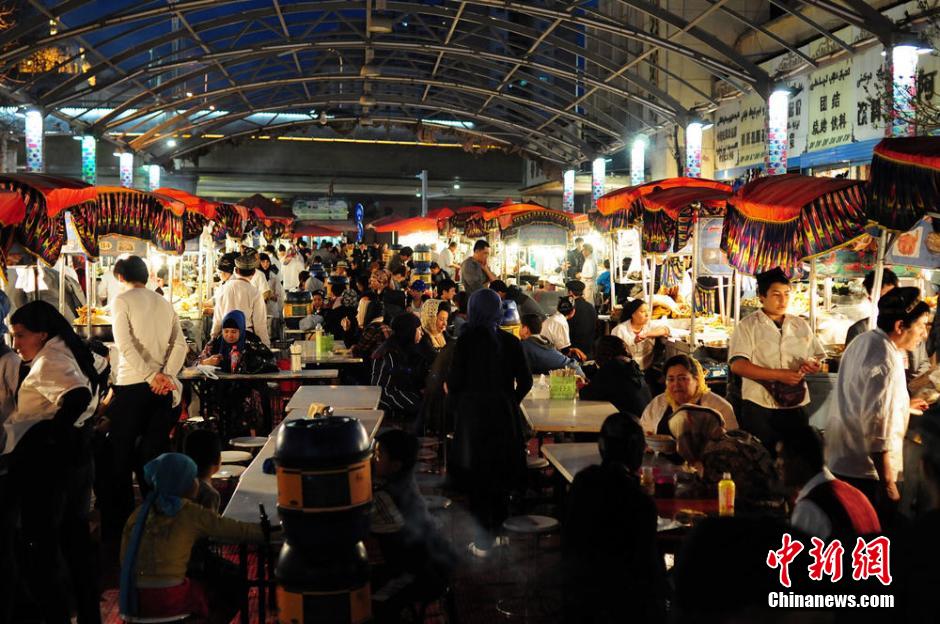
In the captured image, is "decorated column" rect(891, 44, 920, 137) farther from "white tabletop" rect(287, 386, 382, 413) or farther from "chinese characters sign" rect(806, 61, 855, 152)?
"white tabletop" rect(287, 386, 382, 413)

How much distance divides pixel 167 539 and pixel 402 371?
4.41 m

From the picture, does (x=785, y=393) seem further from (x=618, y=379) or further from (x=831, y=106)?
(x=831, y=106)

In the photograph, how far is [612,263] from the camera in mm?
Answer: 15062

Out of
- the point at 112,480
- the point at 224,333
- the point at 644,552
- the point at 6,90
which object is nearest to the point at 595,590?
the point at 644,552

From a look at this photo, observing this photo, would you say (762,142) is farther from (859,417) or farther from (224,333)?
(859,417)

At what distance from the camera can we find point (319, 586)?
3.82 m

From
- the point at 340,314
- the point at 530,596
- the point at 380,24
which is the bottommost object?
the point at 530,596

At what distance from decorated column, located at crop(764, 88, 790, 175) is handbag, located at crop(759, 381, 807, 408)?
10.0 meters

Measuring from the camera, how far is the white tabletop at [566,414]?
7.06 metres

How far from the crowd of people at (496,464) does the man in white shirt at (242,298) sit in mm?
3224

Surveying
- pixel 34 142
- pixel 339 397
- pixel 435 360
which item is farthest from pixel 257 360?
pixel 34 142

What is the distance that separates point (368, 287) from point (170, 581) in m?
9.24

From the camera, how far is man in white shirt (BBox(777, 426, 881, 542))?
11.4 ft

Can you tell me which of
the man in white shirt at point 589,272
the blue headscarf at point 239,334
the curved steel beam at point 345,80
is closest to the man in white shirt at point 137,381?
the blue headscarf at point 239,334
